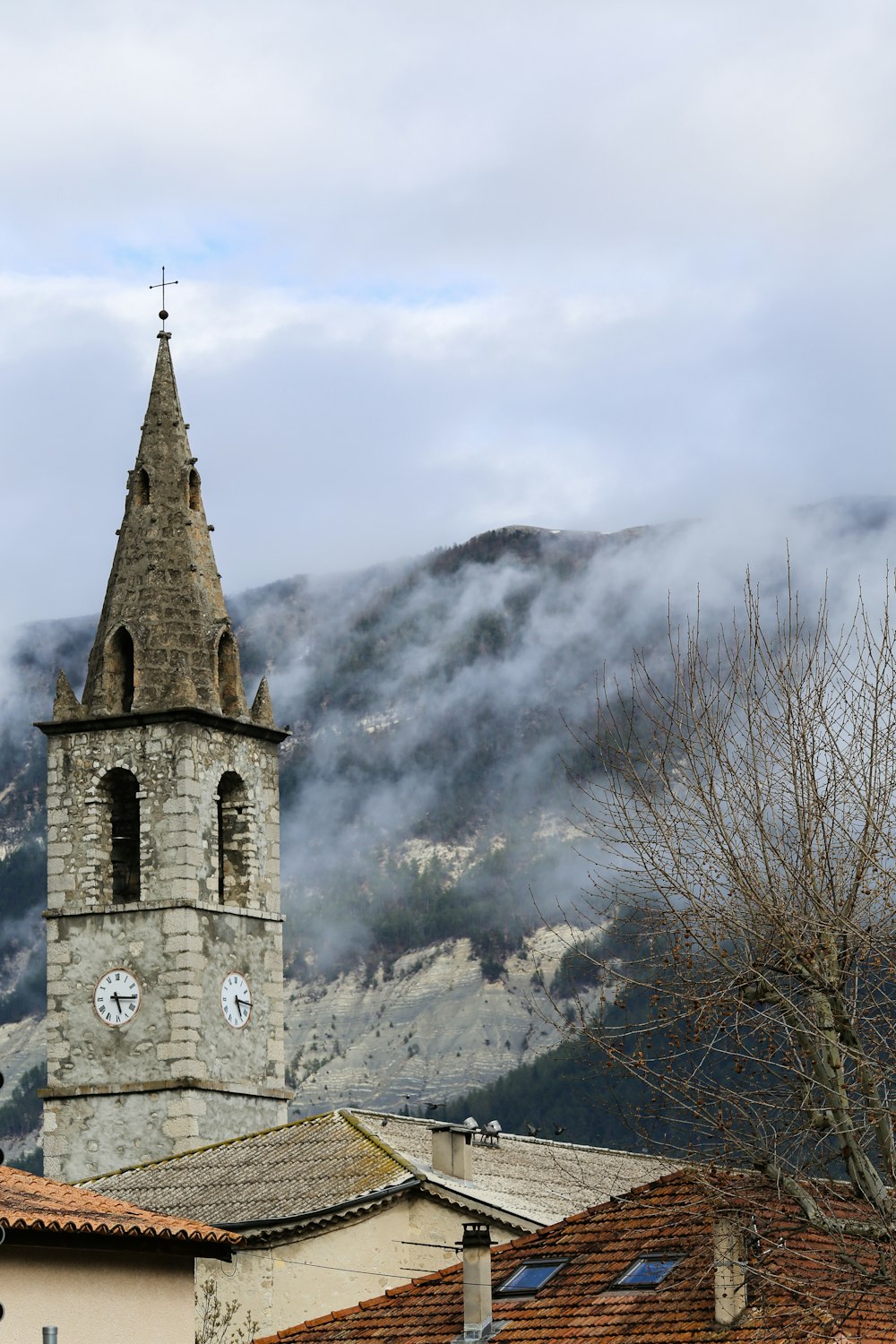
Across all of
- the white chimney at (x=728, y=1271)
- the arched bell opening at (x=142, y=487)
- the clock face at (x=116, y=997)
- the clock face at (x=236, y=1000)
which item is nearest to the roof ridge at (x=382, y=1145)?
the clock face at (x=236, y=1000)

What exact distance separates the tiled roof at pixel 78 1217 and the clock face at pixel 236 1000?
63.6 ft

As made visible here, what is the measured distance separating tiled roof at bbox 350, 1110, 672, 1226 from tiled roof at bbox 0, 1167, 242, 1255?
9302 millimetres

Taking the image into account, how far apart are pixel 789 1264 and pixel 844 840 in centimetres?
413

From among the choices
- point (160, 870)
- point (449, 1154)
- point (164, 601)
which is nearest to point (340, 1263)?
point (449, 1154)

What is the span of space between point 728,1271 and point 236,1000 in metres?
23.1

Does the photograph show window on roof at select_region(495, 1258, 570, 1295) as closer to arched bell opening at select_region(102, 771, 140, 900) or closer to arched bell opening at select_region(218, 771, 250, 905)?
arched bell opening at select_region(218, 771, 250, 905)

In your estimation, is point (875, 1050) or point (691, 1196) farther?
point (691, 1196)

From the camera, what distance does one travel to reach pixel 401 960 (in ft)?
589

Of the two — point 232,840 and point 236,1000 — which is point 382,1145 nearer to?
point 236,1000

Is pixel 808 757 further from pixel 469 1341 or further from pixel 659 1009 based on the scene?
pixel 469 1341

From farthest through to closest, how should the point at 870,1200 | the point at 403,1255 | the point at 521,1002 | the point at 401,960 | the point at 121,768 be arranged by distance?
1. the point at 401,960
2. the point at 521,1002
3. the point at 121,768
4. the point at 403,1255
5. the point at 870,1200

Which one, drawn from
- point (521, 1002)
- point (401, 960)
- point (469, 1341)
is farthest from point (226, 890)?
point (401, 960)

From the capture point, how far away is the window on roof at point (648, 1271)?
26.3 metres

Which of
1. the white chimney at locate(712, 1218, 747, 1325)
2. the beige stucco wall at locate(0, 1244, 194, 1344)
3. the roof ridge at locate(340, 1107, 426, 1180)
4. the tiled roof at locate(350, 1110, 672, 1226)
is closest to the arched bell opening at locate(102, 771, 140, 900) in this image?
the tiled roof at locate(350, 1110, 672, 1226)
